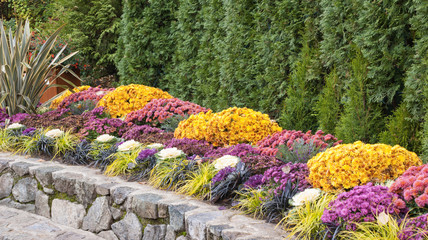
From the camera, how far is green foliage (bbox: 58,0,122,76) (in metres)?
10.9

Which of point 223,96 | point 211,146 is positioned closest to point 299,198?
point 211,146

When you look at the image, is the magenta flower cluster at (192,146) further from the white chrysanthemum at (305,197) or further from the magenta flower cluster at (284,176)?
the white chrysanthemum at (305,197)

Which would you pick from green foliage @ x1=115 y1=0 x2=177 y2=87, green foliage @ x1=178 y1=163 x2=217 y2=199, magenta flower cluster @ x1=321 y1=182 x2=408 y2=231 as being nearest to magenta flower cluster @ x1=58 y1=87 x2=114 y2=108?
green foliage @ x1=115 y1=0 x2=177 y2=87

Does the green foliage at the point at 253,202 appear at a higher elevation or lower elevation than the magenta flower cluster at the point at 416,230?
lower

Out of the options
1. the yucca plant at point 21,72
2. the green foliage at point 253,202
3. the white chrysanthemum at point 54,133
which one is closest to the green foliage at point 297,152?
the green foliage at point 253,202

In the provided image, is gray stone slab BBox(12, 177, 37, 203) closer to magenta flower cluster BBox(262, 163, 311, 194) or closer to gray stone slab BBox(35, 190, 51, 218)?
gray stone slab BBox(35, 190, 51, 218)

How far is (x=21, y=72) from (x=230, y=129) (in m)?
3.53

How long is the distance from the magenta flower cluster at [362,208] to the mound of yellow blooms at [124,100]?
4485 millimetres

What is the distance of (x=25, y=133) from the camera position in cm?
534

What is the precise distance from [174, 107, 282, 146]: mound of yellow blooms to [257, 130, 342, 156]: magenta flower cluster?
31 cm

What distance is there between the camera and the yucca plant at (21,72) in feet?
20.4

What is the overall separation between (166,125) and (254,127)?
1.41m

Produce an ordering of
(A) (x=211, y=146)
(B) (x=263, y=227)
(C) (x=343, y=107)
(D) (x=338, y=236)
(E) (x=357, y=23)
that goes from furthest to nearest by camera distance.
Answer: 1. (C) (x=343, y=107)
2. (E) (x=357, y=23)
3. (A) (x=211, y=146)
4. (B) (x=263, y=227)
5. (D) (x=338, y=236)

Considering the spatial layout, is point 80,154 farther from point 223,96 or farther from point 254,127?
point 223,96
